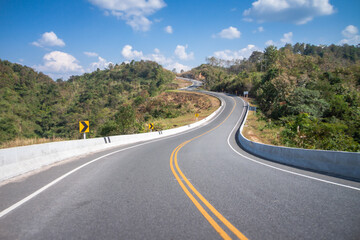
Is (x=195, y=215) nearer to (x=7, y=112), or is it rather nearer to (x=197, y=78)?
(x=7, y=112)

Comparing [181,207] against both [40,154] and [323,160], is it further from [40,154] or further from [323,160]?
[40,154]

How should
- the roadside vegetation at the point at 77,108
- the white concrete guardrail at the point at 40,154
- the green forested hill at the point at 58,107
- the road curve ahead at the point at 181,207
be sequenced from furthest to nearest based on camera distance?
the roadside vegetation at the point at 77,108 < the green forested hill at the point at 58,107 < the white concrete guardrail at the point at 40,154 < the road curve ahead at the point at 181,207

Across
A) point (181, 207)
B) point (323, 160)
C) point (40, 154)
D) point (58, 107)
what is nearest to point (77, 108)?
point (58, 107)

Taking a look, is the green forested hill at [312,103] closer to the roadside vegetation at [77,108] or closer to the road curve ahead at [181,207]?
the road curve ahead at [181,207]

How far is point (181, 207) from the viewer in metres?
4.32

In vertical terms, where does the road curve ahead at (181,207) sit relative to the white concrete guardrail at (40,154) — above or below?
below

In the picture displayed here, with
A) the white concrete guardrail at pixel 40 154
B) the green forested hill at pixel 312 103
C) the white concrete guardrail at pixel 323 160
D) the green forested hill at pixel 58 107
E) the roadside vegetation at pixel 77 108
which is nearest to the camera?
the white concrete guardrail at pixel 323 160

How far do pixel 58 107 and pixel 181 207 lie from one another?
87.2 metres

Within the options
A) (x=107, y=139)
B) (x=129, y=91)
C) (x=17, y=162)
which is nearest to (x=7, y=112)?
(x=129, y=91)

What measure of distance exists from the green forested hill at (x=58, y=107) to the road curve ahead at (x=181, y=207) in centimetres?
3367

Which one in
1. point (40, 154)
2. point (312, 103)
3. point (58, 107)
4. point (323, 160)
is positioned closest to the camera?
point (323, 160)

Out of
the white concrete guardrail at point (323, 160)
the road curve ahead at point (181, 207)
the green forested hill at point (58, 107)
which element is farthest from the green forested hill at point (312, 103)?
the green forested hill at point (58, 107)

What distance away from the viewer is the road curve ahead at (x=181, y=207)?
330 centimetres

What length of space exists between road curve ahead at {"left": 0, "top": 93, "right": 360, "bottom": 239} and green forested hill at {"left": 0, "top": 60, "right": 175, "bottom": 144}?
3367 centimetres
